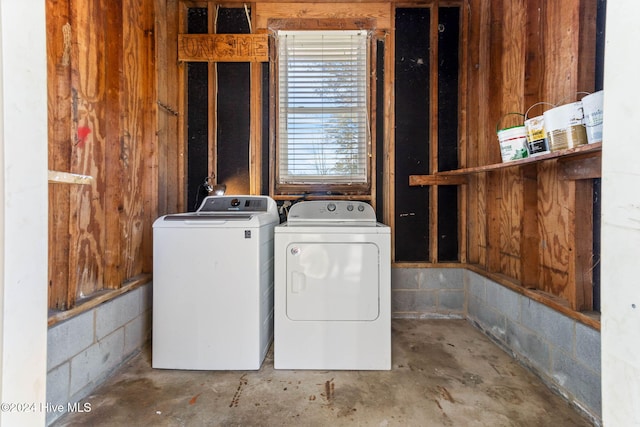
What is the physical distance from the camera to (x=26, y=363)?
1.68ft

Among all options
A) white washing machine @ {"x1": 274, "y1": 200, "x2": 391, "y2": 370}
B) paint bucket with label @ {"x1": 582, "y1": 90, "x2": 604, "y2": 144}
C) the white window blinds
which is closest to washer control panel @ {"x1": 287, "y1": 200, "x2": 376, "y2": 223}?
the white window blinds

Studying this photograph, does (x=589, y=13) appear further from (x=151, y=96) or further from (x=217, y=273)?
(x=151, y=96)

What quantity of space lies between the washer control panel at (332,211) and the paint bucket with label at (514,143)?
2.91 ft

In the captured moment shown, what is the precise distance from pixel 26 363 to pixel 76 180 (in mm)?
700

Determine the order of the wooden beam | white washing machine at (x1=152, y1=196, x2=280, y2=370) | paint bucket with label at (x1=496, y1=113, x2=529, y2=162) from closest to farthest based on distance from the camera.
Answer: paint bucket with label at (x1=496, y1=113, x2=529, y2=162) < white washing machine at (x1=152, y1=196, x2=280, y2=370) < the wooden beam

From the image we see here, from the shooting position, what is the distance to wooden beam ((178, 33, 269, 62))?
232 centimetres

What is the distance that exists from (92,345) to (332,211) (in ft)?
5.08

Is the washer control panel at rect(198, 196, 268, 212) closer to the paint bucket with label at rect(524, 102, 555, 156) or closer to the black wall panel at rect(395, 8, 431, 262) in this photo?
the black wall panel at rect(395, 8, 431, 262)

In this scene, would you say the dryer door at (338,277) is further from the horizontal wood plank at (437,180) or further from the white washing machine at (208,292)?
the horizontal wood plank at (437,180)

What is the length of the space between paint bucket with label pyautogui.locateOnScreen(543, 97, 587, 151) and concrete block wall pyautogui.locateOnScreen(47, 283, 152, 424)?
2.34 metres

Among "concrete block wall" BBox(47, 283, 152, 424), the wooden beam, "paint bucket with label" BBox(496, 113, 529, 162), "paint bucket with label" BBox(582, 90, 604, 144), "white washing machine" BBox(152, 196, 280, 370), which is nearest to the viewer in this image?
"paint bucket with label" BBox(582, 90, 604, 144)

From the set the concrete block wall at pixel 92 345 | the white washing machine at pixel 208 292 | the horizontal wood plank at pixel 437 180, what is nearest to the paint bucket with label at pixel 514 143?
the horizontal wood plank at pixel 437 180

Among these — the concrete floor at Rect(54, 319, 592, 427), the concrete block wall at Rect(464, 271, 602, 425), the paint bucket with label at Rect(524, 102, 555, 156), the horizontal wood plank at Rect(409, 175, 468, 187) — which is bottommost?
the concrete floor at Rect(54, 319, 592, 427)

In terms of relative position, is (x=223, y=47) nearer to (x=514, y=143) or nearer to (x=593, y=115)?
(x=514, y=143)
